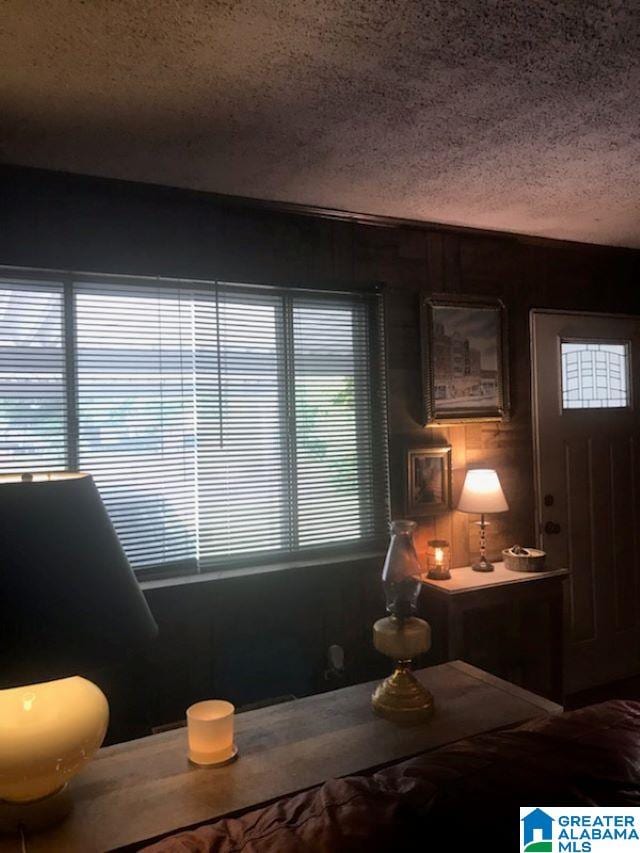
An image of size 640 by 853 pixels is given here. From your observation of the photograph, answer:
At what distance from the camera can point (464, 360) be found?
345 centimetres

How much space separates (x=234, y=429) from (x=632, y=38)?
201cm

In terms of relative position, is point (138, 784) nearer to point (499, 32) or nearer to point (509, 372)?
point (499, 32)

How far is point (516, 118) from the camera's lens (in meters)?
2.17

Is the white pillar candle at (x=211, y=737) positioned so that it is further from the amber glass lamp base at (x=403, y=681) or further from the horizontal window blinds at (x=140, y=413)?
the horizontal window blinds at (x=140, y=413)

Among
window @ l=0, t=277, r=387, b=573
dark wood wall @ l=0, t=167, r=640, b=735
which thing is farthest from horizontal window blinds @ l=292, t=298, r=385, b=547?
dark wood wall @ l=0, t=167, r=640, b=735

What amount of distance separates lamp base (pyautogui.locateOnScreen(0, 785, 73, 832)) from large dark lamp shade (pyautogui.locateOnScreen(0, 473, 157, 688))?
16.5 inches

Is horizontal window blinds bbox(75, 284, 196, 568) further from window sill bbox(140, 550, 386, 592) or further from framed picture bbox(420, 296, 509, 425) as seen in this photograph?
framed picture bbox(420, 296, 509, 425)

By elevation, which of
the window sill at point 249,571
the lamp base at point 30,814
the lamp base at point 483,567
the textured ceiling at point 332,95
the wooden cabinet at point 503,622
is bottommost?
the wooden cabinet at point 503,622

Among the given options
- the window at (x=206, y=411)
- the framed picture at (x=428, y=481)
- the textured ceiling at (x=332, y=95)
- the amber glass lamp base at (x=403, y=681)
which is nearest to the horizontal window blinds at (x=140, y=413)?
the window at (x=206, y=411)

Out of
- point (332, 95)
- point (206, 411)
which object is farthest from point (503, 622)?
point (332, 95)

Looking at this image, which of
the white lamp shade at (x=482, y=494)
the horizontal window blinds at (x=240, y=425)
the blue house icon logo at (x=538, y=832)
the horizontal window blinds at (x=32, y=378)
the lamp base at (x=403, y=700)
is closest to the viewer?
the blue house icon logo at (x=538, y=832)

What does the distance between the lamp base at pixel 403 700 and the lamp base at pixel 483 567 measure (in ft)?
5.42

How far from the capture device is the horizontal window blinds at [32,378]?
2.47 metres

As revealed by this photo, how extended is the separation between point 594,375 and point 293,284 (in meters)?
2.07
